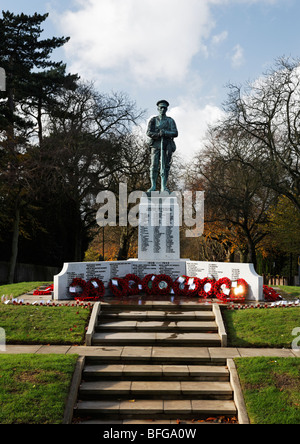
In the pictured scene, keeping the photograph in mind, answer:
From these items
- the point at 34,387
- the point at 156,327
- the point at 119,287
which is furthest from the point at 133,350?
the point at 119,287

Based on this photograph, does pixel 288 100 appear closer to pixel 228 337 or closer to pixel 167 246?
pixel 167 246

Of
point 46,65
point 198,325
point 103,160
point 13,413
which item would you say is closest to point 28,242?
point 103,160

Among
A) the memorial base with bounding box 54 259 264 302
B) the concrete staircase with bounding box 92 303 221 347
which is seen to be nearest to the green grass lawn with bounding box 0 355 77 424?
the concrete staircase with bounding box 92 303 221 347

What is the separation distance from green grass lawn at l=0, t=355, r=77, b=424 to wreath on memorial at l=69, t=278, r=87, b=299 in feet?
15.3

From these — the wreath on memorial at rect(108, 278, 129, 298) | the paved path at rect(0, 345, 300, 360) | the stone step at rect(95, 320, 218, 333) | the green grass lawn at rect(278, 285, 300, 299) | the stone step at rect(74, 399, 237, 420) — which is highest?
the wreath on memorial at rect(108, 278, 129, 298)

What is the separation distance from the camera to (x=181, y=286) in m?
14.1

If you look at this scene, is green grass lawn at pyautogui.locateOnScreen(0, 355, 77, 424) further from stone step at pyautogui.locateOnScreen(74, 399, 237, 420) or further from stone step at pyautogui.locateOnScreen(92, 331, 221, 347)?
stone step at pyautogui.locateOnScreen(92, 331, 221, 347)

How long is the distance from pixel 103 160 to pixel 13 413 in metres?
24.2

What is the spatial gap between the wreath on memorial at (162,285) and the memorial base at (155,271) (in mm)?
686

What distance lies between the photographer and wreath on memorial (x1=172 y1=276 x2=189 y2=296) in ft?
45.5

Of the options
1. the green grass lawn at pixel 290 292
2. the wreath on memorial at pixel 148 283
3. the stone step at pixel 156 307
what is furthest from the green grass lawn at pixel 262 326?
the wreath on memorial at pixel 148 283

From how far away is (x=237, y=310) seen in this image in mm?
11234

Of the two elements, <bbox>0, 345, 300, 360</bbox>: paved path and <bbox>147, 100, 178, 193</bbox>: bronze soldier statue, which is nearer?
<bbox>0, 345, 300, 360</bbox>: paved path

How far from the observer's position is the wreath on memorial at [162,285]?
45.8 ft
